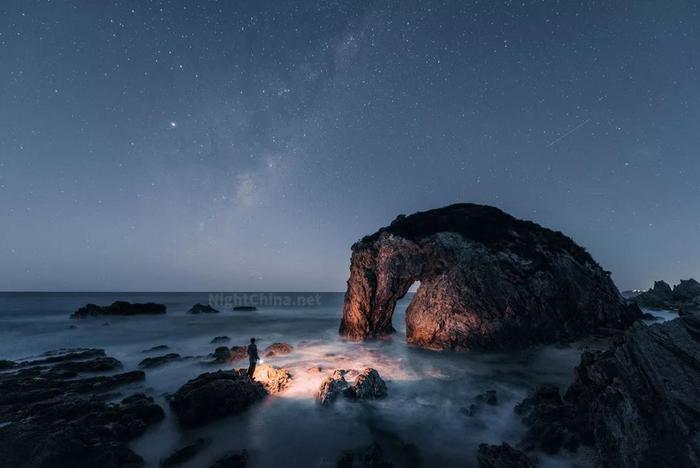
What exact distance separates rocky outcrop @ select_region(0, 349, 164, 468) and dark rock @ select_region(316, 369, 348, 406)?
22.4ft

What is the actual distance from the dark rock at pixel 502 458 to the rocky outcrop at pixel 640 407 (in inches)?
57.2

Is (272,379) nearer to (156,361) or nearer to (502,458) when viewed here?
(502,458)

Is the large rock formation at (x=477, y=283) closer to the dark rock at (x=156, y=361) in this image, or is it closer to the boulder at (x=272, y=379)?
the boulder at (x=272, y=379)

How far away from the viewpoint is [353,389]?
48.6 ft

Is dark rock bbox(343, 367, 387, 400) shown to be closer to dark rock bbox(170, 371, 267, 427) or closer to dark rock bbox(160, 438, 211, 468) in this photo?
dark rock bbox(170, 371, 267, 427)

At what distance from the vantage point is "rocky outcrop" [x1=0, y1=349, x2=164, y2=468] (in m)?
8.95

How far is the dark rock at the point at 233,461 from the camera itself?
925 centimetres

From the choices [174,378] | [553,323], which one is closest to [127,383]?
[174,378]

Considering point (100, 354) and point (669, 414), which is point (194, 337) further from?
point (669, 414)

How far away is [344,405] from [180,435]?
6688 millimetres

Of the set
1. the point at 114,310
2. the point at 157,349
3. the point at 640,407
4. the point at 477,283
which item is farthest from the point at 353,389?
the point at 114,310

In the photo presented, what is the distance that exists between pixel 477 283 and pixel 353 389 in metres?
15.8

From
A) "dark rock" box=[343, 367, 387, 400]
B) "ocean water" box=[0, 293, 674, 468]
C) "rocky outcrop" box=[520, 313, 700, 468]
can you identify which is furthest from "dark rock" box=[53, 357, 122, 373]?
"rocky outcrop" box=[520, 313, 700, 468]

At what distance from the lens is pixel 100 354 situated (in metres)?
25.3
